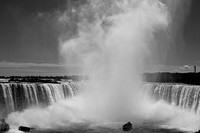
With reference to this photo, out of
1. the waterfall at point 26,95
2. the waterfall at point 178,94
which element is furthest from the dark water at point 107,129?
the waterfall at point 26,95

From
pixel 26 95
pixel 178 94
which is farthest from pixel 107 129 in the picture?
pixel 178 94

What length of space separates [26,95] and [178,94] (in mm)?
15920

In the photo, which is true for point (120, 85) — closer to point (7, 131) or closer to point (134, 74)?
point (134, 74)

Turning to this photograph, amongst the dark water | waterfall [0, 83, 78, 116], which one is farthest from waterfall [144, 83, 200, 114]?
waterfall [0, 83, 78, 116]

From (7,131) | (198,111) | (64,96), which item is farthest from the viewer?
(64,96)

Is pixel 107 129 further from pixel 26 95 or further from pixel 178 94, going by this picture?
pixel 178 94

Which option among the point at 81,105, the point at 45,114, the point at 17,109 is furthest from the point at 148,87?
the point at 17,109

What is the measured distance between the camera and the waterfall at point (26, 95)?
27.7 meters

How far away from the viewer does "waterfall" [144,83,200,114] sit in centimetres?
2844

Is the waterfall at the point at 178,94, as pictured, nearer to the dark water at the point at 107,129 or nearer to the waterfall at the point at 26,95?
the dark water at the point at 107,129

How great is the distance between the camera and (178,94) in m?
31.2

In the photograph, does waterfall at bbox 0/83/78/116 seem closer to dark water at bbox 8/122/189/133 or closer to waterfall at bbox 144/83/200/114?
dark water at bbox 8/122/189/133

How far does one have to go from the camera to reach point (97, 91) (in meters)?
36.7

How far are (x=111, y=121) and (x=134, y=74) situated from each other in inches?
401
